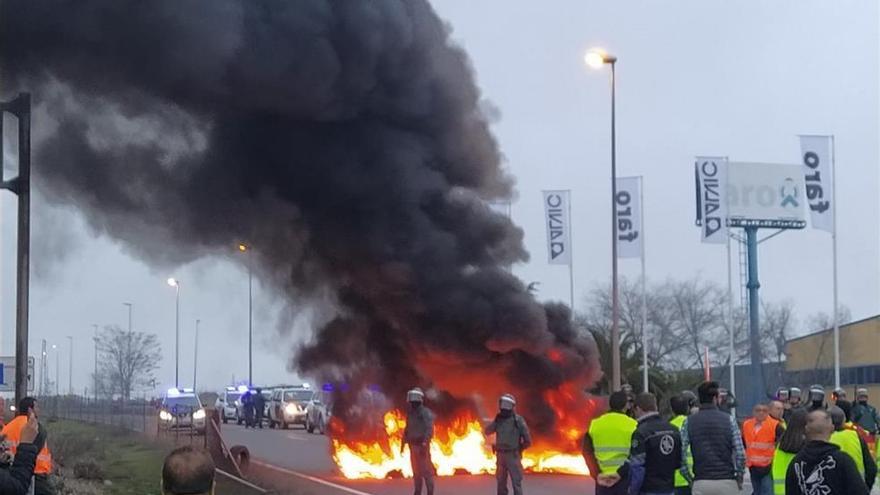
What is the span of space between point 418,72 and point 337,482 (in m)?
7.70

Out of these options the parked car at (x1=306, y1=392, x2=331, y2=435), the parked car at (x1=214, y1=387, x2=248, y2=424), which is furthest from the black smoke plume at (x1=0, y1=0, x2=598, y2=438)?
the parked car at (x1=214, y1=387, x2=248, y2=424)

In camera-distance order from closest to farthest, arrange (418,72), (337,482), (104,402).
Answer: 1. (337,482)
2. (418,72)
3. (104,402)

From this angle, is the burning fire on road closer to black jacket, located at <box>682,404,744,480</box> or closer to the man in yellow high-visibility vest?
the man in yellow high-visibility vest

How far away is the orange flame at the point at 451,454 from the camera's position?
71.7ft

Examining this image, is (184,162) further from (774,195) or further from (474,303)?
(774,195)

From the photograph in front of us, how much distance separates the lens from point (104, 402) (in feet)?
208

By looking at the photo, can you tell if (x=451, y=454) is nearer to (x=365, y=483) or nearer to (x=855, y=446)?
(x=365, y=483)

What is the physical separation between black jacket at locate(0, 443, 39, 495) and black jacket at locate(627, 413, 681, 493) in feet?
15.3

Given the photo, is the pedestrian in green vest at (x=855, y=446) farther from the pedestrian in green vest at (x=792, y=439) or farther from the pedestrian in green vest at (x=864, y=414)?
the pedestrian in green vest at (x=864, y=414)

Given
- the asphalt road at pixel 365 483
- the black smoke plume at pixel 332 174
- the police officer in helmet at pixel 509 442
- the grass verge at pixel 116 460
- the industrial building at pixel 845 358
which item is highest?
the black smoke plume at pixel 332 174

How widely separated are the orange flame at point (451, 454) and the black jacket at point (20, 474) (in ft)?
47.5

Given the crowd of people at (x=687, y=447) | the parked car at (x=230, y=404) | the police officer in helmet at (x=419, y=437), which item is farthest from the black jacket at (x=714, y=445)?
the parked car at (x=230, y=404)

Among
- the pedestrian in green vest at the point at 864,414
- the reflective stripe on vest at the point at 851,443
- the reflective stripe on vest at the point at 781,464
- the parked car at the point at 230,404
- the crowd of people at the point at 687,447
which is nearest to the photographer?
the reflective stripe on vest at the point at 851,443

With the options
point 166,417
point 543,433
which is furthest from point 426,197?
point 166,417
